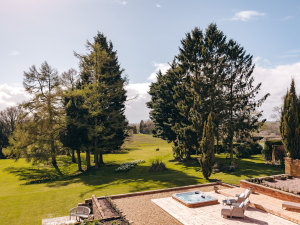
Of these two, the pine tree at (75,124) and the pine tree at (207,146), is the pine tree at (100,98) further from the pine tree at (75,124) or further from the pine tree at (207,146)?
the pine tree at (207,146)

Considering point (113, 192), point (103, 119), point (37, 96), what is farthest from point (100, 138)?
point (37, 96)

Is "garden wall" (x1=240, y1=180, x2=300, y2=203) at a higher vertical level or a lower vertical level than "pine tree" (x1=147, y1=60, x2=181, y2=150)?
lower

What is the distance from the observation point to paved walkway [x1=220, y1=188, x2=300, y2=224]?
9773 mm

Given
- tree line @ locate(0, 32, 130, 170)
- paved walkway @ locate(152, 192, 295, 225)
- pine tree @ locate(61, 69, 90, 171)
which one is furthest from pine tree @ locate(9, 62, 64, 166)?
paved walkway @ locate(152, 192, 295, 225)

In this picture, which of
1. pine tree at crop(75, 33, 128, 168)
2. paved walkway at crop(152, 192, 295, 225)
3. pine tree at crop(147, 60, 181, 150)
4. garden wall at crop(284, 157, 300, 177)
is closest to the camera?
paved walkway at crop(152, 192, 295, 225)

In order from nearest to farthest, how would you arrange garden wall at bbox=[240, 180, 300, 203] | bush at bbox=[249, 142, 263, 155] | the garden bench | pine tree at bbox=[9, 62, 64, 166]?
the garden bench, garden wall at bbox=[240, 180, 300, 203], pine tree at bbox=[9, 62, 64, 166], bush at bbox=[249, 142, 263, 155]

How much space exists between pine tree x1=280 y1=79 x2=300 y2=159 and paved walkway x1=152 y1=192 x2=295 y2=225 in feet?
34.5

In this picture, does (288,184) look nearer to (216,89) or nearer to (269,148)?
(269,148)

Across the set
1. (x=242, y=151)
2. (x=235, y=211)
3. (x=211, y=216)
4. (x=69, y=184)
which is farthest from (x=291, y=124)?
(x=69, y=184)

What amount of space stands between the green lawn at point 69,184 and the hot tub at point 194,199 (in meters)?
4.69

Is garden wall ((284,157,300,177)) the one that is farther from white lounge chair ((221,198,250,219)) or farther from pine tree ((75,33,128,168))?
pine tree ((75,33,128,168))

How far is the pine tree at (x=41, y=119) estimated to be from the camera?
27.4 meters

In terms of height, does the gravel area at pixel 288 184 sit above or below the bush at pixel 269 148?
below

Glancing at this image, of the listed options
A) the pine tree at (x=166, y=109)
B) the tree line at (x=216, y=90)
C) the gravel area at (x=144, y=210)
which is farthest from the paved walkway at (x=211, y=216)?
the pine tree at (x=166, y=109)
